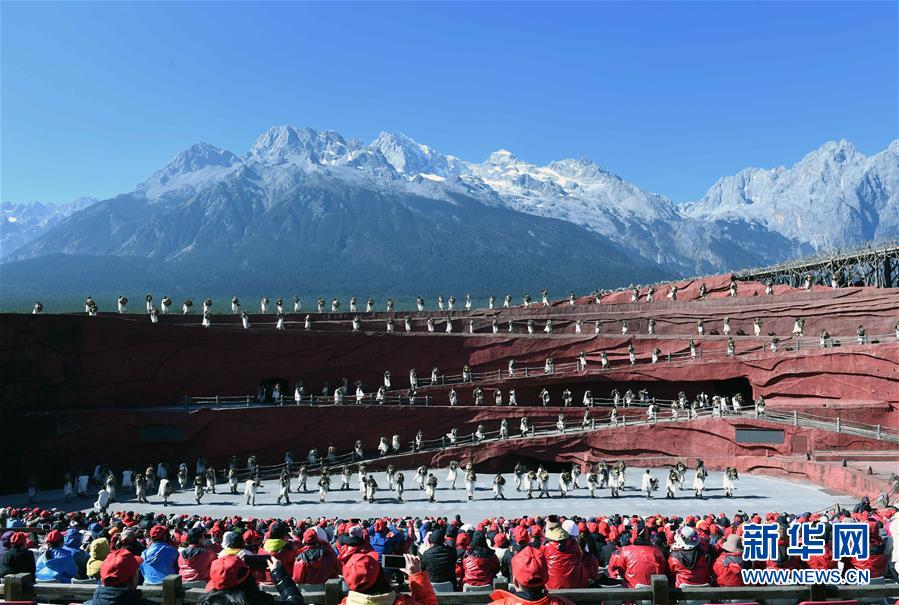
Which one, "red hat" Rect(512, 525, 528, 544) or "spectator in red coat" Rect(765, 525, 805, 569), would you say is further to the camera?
"red hat" Rect(512, 525, 528, 544)

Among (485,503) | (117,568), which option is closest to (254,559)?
(117,568)

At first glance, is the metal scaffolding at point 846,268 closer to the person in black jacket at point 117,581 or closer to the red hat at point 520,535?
the red hat at point 520,535

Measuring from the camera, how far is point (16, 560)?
862cm

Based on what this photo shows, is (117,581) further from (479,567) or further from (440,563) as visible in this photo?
(479,567)

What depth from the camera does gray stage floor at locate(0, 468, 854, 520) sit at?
79.3ft

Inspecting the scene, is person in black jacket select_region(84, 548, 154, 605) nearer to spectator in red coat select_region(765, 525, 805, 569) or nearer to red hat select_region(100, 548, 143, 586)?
red hat select_region(100, 548, 143, 586)

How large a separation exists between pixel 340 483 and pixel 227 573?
27058 mm

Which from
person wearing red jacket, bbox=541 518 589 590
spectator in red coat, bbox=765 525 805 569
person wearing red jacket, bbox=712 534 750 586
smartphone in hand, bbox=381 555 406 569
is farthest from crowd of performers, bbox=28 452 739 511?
smartphone in hand, bbox=381 555 406 569

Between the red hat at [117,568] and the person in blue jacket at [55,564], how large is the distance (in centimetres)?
391

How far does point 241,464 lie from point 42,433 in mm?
8497

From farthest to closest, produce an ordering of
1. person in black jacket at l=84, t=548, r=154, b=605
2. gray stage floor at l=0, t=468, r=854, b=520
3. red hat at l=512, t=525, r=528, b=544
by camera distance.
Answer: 1. gray stage floor at l=0, t=468, r=854, b=520
2. red hat at l=512, t=525, r=528, b=544
3. person in black jacket at l=84, t=548, r=154, b=605

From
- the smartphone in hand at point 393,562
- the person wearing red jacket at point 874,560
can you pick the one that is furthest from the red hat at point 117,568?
the person wearing red jacket at point 874,560

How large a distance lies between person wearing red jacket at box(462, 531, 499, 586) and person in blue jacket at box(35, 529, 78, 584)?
5.37 m

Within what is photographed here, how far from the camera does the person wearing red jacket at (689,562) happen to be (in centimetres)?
819
